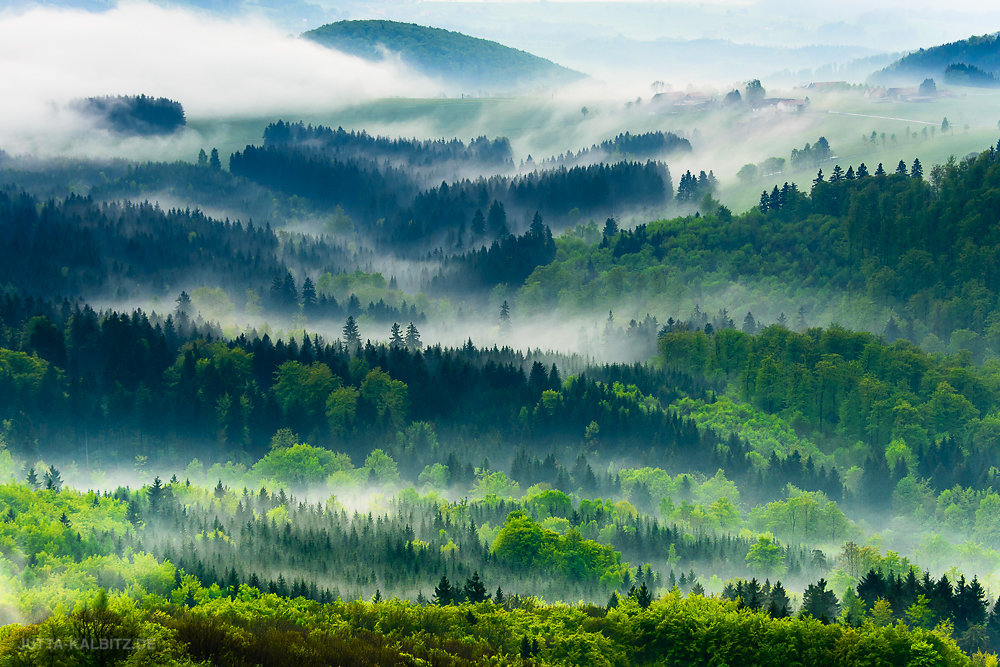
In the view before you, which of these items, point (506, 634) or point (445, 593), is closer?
point (506, 634)

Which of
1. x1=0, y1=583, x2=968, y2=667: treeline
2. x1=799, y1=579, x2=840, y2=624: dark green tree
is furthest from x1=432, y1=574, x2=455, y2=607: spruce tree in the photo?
x1=799, y1=579, x2=840, y2=624: dark green tree

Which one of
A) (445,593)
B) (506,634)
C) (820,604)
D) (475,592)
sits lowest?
(820,604)

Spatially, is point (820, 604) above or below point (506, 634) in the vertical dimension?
below

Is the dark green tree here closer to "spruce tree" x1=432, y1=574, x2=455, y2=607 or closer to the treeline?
the treeline

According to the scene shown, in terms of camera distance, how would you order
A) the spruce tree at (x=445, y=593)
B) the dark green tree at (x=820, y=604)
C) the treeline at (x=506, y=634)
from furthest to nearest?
the spruce tree at (x=445, y=593) → the dark green tree at (x=820, y=604) → the treeline at (x=506, y=634)

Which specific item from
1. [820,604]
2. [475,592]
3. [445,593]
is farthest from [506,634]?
[820,604]

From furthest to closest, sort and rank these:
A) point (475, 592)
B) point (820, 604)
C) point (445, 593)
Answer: point (445, 593) < point (475, 592) < point (820, 604)

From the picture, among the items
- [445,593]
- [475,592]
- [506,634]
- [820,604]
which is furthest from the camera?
[445,593]

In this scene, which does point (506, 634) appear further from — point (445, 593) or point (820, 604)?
point (820, 604)

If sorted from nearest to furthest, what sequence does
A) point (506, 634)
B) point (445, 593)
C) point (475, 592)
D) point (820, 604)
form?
point (506, 634)
point (820, 604)
point (475, 592)
point (445, 593)

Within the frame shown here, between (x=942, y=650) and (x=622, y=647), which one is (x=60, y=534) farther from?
(x=942, y=650)

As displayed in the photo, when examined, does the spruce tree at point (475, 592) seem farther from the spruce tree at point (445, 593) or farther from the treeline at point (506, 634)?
the treeline at point (506, 634)

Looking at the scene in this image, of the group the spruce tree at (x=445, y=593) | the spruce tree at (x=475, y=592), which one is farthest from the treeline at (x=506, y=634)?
the spruce tree at (x=445, y=593)

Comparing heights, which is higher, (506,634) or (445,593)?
(506,634)
